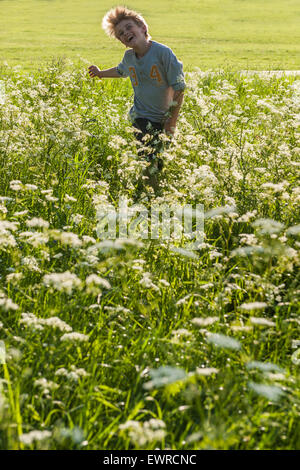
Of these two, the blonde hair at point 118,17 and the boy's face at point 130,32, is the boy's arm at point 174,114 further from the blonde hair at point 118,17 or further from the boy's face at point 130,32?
the blonde hair at point 118,17

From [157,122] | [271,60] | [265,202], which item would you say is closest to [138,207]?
[265,202]

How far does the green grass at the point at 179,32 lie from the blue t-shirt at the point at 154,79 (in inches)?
295

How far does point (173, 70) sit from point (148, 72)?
263 millimetres

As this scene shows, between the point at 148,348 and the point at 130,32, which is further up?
the point at 130,32

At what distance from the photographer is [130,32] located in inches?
196

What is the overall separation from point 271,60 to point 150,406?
17307mm

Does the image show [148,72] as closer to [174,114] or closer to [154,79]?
[154,79]

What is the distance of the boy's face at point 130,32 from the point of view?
4988mm

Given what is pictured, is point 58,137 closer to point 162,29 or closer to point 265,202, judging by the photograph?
point 265,202

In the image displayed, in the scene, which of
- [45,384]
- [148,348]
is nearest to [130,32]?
[148,348]

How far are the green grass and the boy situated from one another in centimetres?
753

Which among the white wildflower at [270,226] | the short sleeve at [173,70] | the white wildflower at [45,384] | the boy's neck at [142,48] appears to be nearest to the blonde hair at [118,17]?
the boy's neck at [142,48]

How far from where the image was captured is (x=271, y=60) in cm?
1805

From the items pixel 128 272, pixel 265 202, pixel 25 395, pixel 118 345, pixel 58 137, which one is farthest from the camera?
pixel 58 137
